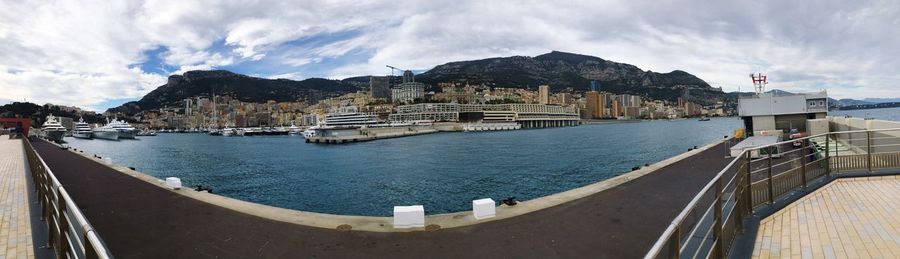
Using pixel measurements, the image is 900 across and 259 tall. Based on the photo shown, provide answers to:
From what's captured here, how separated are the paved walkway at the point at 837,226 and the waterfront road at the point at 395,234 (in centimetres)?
157

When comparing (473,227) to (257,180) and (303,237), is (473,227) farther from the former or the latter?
(257,180)

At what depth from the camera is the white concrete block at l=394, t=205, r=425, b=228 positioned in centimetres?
738

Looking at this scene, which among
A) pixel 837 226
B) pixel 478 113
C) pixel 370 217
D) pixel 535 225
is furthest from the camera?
pixel 478 113

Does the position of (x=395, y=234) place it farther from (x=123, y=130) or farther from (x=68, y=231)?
(x=123, y=130)

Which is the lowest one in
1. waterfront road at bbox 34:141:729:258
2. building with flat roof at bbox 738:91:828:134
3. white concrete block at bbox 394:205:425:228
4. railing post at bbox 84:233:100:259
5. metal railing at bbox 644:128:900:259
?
waterfront road at bbox 34:141:729:258

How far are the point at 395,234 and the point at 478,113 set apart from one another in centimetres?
15143

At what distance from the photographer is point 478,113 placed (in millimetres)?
157875

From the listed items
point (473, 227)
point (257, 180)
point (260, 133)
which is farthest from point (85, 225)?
point (260, 133)

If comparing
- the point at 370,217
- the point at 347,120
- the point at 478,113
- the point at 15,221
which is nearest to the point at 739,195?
the point at 370,217

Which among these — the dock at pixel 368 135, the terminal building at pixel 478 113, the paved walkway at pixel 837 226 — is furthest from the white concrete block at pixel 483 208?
the terminal building at pixel 478 113

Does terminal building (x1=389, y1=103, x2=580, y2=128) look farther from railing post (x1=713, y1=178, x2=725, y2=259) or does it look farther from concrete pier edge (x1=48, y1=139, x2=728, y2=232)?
railing post (x1=713, y1=178, x2=725, y2=259)

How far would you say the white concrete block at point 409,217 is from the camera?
738cm

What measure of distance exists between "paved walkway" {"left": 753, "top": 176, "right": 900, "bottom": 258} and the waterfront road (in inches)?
61.8

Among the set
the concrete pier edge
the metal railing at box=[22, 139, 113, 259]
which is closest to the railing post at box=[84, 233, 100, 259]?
the metal railing at box=[22, 139, 113, 259]
